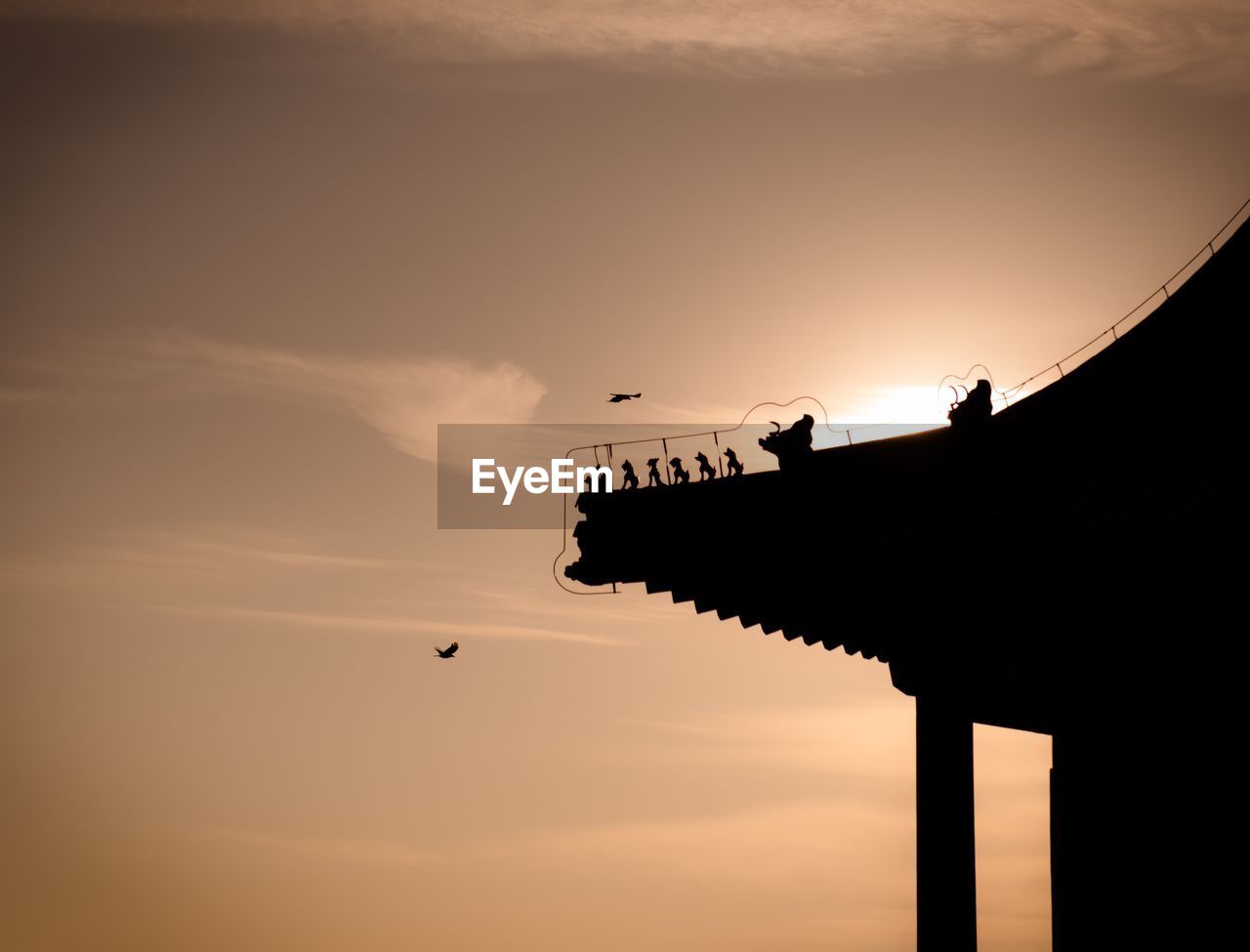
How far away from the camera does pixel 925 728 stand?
1694 cm

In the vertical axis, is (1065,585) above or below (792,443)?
below

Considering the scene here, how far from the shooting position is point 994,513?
15984 mm

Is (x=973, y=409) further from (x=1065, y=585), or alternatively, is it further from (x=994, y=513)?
(x=1065, y=585)

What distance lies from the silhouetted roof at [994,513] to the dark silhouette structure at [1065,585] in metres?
0.03

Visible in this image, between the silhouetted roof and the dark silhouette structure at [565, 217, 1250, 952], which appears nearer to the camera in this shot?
the dark silhouette structure at [565, 217, 1250, 952]

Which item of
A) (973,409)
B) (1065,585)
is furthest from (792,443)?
(1065,585)

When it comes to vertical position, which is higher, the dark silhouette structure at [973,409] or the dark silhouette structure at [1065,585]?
the dark silhouette structure at [973,409]

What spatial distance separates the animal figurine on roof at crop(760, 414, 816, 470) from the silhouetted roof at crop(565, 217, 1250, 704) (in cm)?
25

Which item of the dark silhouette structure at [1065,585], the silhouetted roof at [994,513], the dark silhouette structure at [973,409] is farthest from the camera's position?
the dark silhouette structure at [973,409]

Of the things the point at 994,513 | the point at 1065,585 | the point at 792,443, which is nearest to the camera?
the point at 1065,585

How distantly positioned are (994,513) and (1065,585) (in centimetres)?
208

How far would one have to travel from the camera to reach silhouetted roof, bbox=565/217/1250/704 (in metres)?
14.1

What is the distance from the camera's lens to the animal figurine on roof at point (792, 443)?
1905cm

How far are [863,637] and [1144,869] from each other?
12.1 ft
